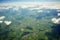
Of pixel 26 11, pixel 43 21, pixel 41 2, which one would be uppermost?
pixel 41 2

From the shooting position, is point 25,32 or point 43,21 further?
point 43,21

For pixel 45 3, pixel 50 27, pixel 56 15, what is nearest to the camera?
pixel 50 27

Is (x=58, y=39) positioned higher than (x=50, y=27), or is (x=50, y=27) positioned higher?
(x=50, y=27)

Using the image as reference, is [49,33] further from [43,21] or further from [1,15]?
[1,15]

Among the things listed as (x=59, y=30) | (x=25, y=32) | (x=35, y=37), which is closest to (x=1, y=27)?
(x=25, y=32)

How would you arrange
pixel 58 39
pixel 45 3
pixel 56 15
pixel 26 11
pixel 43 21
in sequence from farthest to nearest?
pixel 45 3
pixel 26 11
pixel 56 15
pixel 43 21
pixel 58 39

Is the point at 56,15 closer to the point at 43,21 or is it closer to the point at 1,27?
the point at 43,21

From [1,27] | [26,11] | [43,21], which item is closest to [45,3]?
[26,11]
